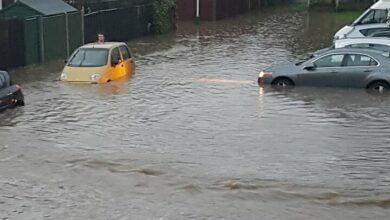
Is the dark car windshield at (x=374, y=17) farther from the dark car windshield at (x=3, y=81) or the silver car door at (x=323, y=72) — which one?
the dark car windshield at (x=3, y=81)

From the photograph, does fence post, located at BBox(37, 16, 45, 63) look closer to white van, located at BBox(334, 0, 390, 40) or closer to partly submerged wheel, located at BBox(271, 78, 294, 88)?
partly submerged wheel, located at BBox(271, 78, 294, 88)

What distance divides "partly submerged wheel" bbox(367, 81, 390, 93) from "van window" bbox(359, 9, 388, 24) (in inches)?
557

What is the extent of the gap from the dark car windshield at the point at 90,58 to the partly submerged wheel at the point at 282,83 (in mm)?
5657

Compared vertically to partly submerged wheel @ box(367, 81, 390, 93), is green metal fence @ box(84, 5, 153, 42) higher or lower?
higher

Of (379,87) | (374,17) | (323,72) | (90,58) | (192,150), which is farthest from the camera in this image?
(374,17)

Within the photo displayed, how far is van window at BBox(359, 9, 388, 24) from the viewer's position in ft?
121

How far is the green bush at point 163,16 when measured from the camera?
140 feet

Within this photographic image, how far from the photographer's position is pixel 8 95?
21.0 metres

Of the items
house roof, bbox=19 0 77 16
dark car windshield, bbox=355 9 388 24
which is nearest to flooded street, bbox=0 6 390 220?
house roof, bbox=19 0 77 16

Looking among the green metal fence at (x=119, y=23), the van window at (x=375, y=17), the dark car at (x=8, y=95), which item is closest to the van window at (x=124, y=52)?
the dark car at (x=8, y=95)

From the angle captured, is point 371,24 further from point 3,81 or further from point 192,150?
point 192,150

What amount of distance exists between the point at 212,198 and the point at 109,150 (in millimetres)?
3978

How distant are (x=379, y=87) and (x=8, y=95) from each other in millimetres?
10279

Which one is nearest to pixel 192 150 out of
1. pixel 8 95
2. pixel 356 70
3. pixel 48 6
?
pixel 8 95
